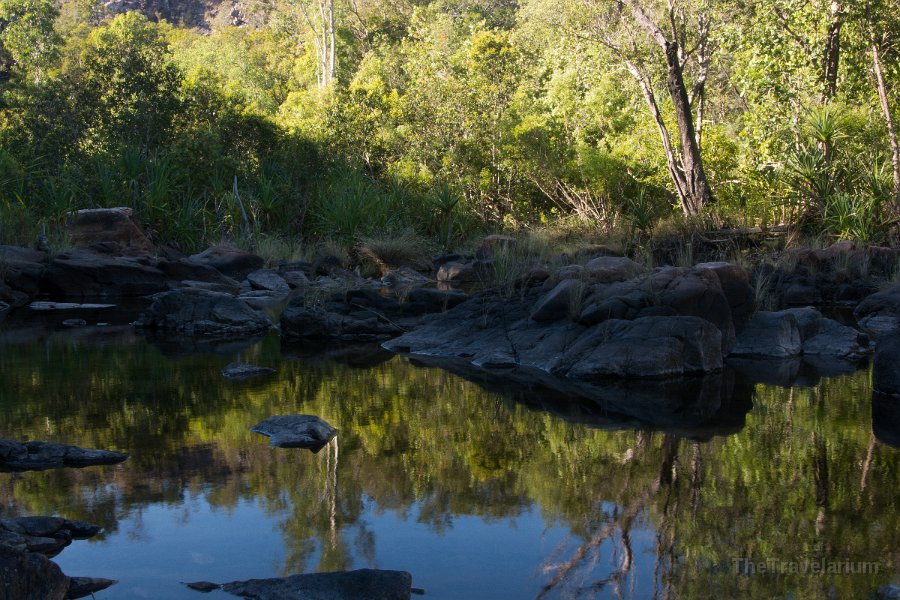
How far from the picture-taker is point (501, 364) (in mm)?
9555

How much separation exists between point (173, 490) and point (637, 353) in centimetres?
466

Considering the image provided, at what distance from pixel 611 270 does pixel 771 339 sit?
2208mm

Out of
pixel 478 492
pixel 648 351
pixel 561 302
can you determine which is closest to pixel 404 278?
pixel 561 302

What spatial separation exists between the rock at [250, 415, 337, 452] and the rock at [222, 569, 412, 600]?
220cm

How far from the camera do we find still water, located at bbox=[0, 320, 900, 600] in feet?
13.5

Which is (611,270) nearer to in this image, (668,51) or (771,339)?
(771,339)

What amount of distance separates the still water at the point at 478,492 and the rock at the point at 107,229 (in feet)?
39.3

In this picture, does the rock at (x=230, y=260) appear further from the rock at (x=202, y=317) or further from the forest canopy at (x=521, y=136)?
the rock at (x=202, y=317)

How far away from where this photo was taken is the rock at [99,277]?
17125 mm

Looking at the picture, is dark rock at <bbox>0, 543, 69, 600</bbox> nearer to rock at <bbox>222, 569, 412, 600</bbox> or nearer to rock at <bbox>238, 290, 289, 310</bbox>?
rock at <bbox>222, 569, 412, 600</bbox>

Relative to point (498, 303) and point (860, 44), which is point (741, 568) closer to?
point (498, 303)

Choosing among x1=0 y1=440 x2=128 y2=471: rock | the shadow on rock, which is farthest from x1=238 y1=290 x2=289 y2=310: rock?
x1=0 y1=440 x2=128 y2=471: rock

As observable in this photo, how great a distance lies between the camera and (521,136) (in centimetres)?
2608

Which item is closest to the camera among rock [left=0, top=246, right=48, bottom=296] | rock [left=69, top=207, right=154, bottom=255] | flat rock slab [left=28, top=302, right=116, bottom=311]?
flat rock slab [left=28, top=302, right=116, bottom=311]
